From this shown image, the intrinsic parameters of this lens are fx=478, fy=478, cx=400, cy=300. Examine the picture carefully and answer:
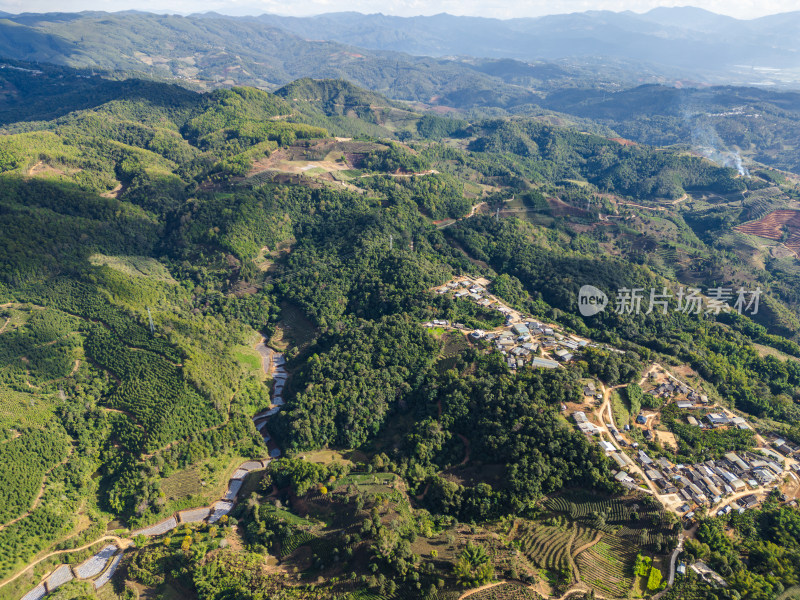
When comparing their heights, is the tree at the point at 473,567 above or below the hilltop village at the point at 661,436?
below

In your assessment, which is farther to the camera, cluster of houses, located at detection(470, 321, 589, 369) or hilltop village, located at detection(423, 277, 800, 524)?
cluster of houses, located at detection(470, 321, 589, 369)

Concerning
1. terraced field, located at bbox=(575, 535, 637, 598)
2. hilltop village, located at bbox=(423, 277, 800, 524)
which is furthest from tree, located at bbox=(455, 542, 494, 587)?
hilltop village, located at bbox=(423, 277, 800, 524)

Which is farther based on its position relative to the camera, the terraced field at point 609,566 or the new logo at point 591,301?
the new logo at point 591,301

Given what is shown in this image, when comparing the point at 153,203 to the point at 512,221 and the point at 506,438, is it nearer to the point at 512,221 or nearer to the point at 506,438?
the point at 512,221

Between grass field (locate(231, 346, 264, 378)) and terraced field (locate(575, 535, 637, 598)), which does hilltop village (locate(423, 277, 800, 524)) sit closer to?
terraced field (locate(575, 535, 637, 598))

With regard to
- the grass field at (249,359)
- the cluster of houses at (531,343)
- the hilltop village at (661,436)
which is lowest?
the grass field at (249,359)

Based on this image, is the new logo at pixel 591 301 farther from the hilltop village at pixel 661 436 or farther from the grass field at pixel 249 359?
the grass field at pixel 249 359

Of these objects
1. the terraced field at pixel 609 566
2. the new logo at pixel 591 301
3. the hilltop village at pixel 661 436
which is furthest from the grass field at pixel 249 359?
the new logo at pixel 591 301

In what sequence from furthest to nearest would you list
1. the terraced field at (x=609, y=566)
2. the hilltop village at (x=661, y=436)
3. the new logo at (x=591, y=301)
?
the new logo at (x=591, y=301)
the hilltop village at (x=661, y=436)
the terraced field at (x=609, y=566)

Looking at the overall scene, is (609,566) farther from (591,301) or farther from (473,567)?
(591,301)

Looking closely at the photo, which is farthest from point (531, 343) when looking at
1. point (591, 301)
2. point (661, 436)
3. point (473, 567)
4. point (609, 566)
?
Result: point (473, 567)
